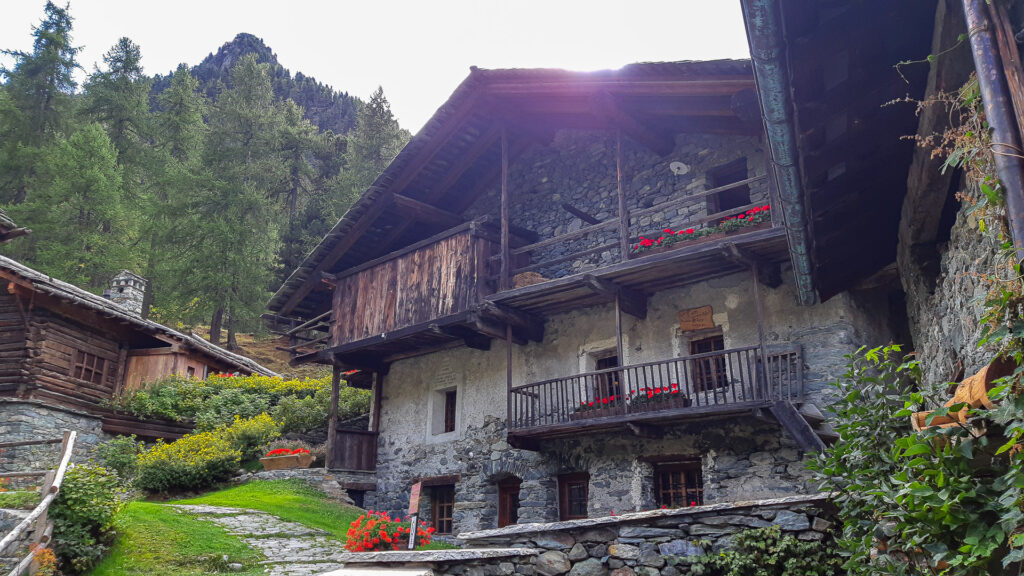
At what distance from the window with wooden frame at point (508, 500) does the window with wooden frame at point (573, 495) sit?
3.84 ft

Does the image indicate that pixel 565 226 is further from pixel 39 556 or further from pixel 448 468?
pixel 39 556

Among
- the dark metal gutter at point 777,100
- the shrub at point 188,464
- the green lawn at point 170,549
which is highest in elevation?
the dark metal gutter at point 777,100

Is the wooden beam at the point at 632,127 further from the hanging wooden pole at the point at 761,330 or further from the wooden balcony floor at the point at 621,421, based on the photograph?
the wooden balcony floor at the point at 621,421

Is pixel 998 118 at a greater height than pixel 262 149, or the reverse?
pixel 262 149

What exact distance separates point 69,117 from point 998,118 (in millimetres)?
35717

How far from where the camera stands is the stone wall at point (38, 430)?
645 inches

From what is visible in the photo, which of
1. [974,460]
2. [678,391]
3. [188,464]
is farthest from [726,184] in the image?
[188,464]

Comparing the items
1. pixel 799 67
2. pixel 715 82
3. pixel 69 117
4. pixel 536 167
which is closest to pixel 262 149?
pixel 69 117

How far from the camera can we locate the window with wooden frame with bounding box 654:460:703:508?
460 inches

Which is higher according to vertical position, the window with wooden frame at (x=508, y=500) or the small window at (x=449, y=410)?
the small window at (x=449, y=410)

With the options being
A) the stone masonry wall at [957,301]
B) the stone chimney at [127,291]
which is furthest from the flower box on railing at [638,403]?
the stone chimney at [127,291]

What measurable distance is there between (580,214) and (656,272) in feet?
8.30

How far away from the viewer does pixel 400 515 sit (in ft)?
51.4

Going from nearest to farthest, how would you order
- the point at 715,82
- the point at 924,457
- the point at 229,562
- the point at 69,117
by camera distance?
the point at 924,457 → the point at 229,562 → the point at 715,82 → the point at 69,117
